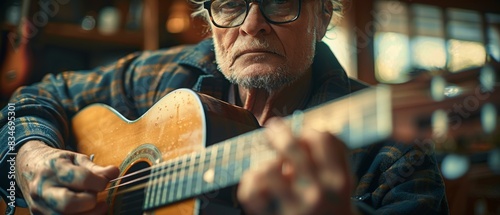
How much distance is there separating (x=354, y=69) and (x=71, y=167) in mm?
517

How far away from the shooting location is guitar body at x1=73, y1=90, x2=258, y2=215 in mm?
497

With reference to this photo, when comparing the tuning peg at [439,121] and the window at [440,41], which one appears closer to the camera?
the tuning peg at [439,121]

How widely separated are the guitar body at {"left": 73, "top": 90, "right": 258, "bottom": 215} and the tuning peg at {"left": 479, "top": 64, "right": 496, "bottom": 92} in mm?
219

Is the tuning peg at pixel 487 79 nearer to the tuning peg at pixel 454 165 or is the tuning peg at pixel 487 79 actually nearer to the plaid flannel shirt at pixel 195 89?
the plaid flannel shirt at pixel 195 89

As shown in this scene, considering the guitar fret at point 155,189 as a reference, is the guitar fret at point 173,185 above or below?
above

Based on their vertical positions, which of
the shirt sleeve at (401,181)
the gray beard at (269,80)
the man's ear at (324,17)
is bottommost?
the shirt sleeve at (401,181)

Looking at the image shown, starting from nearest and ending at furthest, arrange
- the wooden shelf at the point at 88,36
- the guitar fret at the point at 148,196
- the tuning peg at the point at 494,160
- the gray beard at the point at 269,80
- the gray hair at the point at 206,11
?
the guitar fret at the point at 148,196 → the gray beard at the point at 269,80 → the gray hair at the point at 206,11 → the tuning peg at the point at 494,160 → the wooden shelf at the point at 88,36

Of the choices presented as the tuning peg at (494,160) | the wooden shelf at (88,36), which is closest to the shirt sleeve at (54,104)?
the wooden shelf at (88,36)

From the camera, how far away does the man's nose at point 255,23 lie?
60 centimetres

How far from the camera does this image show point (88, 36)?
1.35m

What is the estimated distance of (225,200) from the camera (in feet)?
1.53

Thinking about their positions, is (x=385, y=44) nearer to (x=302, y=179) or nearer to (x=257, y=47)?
(x=257, y=47)

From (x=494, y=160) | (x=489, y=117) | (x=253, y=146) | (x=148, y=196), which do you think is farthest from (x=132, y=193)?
(x=494, y=160)

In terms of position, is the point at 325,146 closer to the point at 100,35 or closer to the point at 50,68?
the point at 50,68
